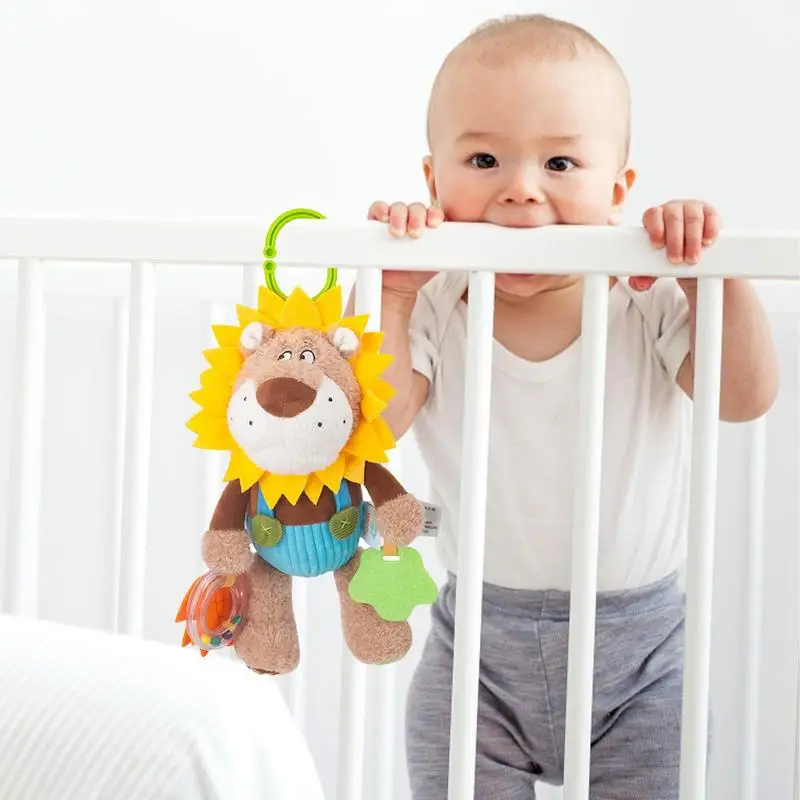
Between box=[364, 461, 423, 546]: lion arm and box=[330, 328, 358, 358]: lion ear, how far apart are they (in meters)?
0.08

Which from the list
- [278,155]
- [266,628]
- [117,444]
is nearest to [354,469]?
[266,628]

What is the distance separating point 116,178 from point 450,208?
24.1 inches

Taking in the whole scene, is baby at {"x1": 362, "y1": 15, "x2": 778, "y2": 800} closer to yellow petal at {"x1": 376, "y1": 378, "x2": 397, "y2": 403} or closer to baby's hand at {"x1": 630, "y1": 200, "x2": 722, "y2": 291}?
baby's hand at {"x1": 630, "y1": 200, "x2": 722, "y2": 291}

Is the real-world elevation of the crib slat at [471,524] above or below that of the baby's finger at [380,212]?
below

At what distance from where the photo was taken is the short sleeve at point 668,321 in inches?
34.3

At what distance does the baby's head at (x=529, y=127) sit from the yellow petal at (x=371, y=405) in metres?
0.23

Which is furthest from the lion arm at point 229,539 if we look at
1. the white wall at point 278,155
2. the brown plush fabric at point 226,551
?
the white wall at point 278,155

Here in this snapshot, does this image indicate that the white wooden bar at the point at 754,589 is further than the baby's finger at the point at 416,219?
Yes

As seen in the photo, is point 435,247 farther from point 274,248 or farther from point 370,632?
point 370,632

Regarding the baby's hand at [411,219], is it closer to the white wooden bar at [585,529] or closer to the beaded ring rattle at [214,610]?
→ the white wooden bar at [585,529]

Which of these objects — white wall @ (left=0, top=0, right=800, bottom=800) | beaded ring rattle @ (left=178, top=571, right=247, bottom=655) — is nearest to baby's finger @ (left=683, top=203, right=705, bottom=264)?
beaded ring rattle @ (left=178, top=571, right=247, bottom=655)

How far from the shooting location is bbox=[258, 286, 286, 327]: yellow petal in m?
0.67

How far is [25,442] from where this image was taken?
2.73ft

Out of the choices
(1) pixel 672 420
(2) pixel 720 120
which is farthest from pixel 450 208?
(2) pixel 720 120
